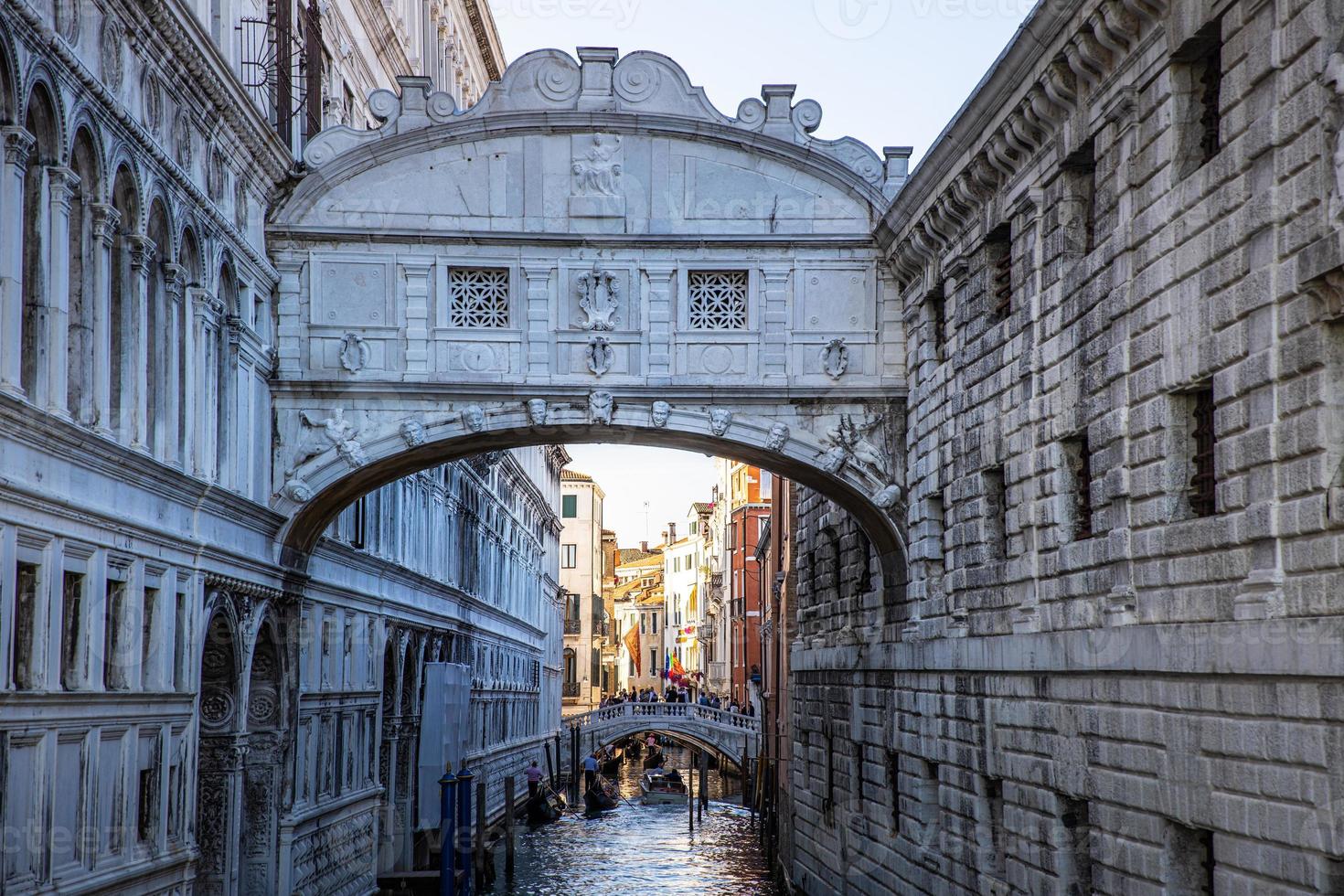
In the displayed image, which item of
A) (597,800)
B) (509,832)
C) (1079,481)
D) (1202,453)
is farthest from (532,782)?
(1202,453)

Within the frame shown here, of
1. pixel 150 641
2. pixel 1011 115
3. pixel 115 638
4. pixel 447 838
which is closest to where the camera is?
pixel 115 638

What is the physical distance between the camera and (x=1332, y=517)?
28.2 ft

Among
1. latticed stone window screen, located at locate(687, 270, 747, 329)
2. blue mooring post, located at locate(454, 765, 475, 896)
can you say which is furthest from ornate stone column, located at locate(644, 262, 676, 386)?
blue mooring post, located at locate(454, 765, 475, 896)

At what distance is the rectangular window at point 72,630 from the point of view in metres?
12.0

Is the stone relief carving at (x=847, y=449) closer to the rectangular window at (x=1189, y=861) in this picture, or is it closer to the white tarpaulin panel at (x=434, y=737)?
the rectangular window at (x=1189, y=861)

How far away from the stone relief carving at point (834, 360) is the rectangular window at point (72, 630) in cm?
834

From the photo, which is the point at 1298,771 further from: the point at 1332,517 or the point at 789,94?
the point at 789,94

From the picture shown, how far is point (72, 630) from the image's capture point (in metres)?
12.2

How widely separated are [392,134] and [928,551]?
6919mm

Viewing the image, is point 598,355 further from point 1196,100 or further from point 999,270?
point 1196,100

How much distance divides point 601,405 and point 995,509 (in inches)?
183

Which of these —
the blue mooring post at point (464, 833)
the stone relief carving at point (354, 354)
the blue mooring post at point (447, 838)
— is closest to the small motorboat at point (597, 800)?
the blue mooring post at point (464, 833)

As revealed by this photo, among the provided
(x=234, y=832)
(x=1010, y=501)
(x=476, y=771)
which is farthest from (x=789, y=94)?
(x=476, y=771)

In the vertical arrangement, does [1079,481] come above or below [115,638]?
above
